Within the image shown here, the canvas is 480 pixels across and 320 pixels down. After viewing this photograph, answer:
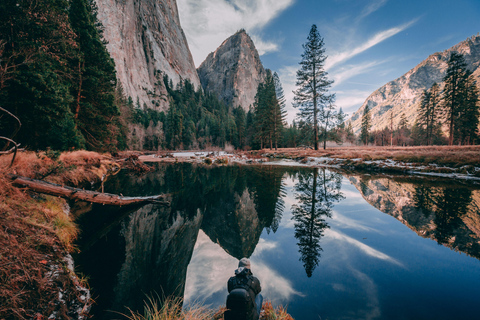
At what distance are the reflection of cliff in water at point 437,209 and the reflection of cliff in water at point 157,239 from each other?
178 inches

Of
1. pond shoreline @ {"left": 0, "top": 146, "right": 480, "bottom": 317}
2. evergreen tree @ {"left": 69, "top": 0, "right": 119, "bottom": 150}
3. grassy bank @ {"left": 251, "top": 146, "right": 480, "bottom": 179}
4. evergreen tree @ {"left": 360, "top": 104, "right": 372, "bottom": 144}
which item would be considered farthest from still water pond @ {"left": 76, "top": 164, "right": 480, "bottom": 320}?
evergreen tree @ {"left": 360, "top": 104, "right": 372, "bottom": 144}

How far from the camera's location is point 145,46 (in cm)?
9900

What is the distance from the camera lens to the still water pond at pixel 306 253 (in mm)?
3057

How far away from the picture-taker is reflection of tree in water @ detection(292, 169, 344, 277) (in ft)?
14.9

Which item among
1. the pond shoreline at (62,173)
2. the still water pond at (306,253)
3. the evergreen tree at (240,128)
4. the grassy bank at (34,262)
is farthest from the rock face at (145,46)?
the still water pond at (306,253)

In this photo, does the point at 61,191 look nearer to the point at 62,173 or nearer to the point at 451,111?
the point at 62,173

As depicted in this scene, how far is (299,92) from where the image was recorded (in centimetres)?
2677

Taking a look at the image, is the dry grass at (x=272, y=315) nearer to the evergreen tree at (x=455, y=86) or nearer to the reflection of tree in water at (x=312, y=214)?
the reflection of tree in water at (x=312, y=214)

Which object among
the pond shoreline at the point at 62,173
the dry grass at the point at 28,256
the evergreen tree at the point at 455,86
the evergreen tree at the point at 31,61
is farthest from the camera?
the evergreen tree at the point at 455,86

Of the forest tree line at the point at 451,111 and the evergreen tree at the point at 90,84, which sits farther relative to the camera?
the forest tree line at the point at 451,111

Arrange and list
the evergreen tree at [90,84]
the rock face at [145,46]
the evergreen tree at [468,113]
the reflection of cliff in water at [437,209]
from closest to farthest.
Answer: the reflection of cliff in water at [437,209] < the evergreen tree at [90,84] < the evergreen tree at [468,113] < the rock face at [145,46]

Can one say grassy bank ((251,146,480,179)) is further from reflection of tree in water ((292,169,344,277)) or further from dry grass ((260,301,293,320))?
Result: dry grass ((260,301,293,320))

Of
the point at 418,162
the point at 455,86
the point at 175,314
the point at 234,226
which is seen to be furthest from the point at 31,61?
the point at 455,86

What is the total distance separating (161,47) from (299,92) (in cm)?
12078
